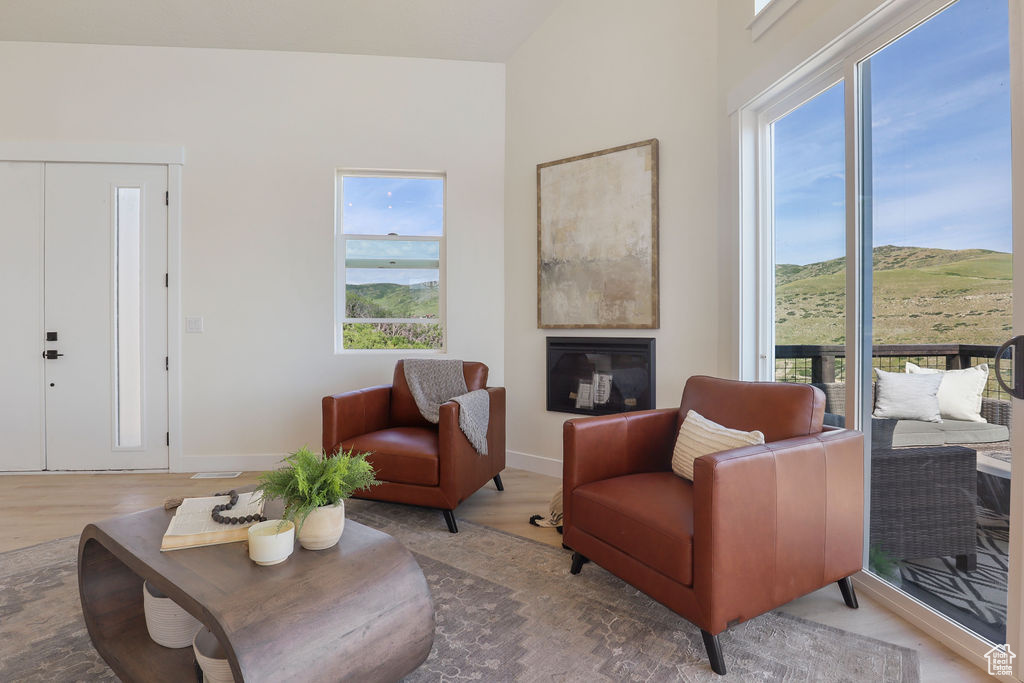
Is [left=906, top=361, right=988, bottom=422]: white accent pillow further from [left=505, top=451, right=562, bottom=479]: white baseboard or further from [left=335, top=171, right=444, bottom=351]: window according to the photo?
[left=335, top=171, right=444, bottom=351]: window

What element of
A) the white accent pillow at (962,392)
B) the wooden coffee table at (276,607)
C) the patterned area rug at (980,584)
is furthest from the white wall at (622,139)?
the wooden coffee table at (276,607)

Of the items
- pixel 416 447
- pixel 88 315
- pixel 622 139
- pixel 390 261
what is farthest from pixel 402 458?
pixel 88 315

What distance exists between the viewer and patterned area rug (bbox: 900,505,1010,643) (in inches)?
58.8

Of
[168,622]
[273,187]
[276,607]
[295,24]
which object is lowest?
[168,622]

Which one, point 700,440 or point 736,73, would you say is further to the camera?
point 736,73

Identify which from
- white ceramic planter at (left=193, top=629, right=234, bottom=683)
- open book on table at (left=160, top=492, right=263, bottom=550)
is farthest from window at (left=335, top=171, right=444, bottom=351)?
white ceramic planter at (left=193, top=629, right=234, bottom=683)

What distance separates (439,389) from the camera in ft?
10.0

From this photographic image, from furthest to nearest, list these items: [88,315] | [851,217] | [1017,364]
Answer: [88,315], [851,217], [1017,364]

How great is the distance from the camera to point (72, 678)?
146 centimetres

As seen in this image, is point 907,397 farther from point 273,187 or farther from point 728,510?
point 273,187

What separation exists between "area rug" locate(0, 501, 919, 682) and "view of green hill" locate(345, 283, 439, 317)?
6.82 feet

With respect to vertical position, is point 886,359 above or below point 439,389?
above

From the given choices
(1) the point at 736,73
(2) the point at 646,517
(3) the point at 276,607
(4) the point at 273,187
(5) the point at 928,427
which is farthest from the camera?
(4) the point at 273,187

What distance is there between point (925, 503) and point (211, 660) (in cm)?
222
